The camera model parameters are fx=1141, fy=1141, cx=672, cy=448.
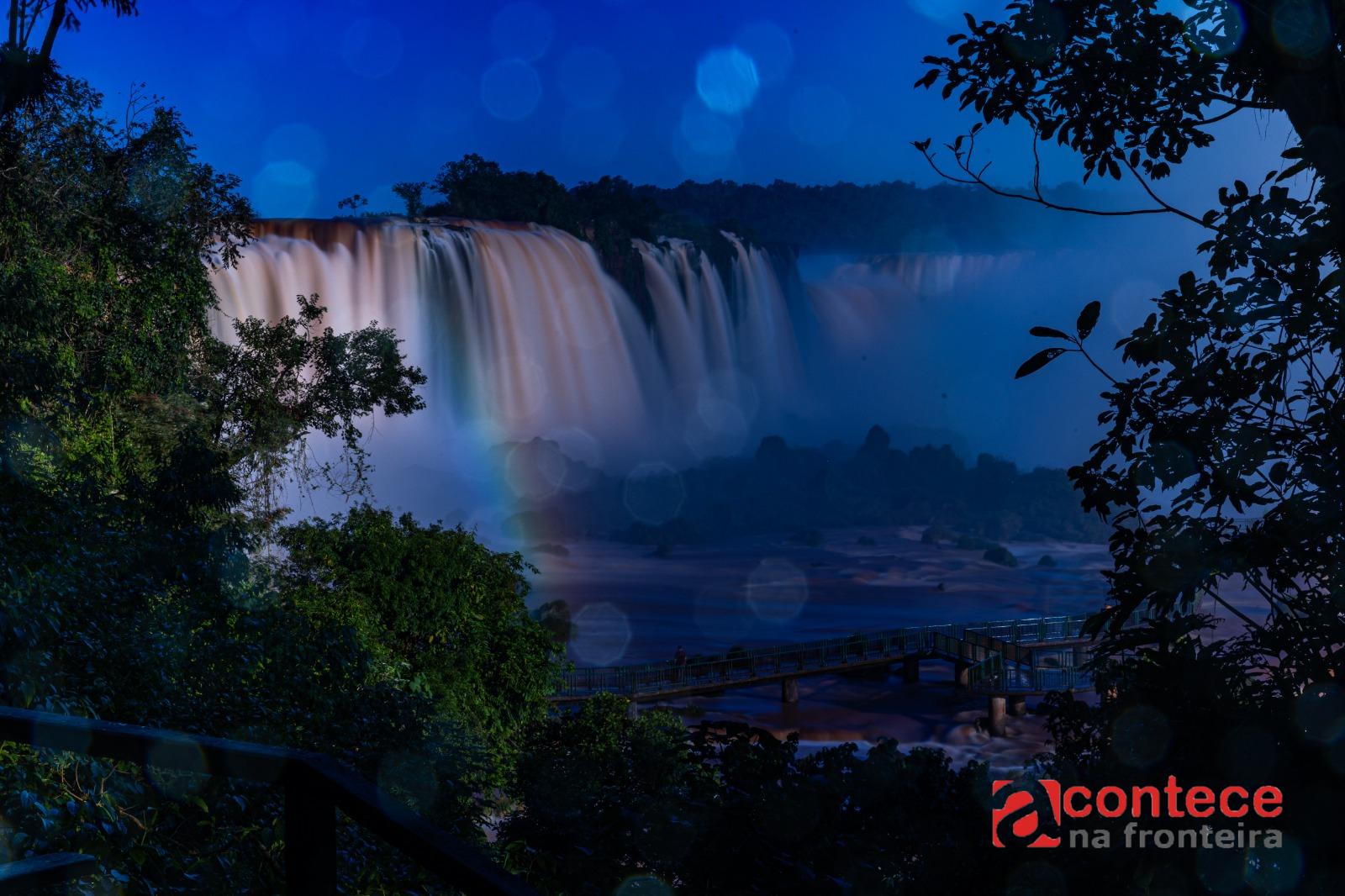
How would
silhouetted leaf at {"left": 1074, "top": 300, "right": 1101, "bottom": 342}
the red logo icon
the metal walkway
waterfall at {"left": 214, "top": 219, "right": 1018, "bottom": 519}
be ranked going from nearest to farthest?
1. silhouetted leaf at {"left": 1074, "top": 300, "right": 1101, "bottom": 342}
2. the red logo icon
3. the metal walkway
4. waterfall at {"left": 214, "top": 219, "right": 1018, "bottom": 519}

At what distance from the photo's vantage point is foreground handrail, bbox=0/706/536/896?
1.43 m

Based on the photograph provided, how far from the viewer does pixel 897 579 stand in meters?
69.5

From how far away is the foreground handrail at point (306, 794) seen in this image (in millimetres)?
1435

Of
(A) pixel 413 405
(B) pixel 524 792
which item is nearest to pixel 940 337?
(A) pixel 413 405

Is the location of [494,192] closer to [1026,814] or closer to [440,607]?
[440,607]

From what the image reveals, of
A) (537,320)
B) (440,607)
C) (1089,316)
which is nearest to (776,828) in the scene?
(1089,316)

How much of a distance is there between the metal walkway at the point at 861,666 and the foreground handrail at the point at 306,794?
2636 centimetres

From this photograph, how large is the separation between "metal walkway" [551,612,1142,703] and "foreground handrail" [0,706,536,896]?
26.4 m

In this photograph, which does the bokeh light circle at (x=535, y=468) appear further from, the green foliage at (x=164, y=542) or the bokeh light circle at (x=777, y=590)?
the green foliage at (x=164, y=542)

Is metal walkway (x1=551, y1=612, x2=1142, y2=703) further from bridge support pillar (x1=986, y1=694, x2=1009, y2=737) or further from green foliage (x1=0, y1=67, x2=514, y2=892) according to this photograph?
green foliage (x1=0, y1=67, x2=514, y2=892)

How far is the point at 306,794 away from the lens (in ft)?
5.65

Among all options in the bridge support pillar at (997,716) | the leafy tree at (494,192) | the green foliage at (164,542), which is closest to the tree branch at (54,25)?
the green foliage at (164,542)

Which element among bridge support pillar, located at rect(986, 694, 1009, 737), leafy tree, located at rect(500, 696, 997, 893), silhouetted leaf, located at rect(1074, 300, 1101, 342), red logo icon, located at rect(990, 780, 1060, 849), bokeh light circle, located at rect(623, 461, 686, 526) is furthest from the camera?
bokeh light circle, located at rect(623, 461, 686, 526)

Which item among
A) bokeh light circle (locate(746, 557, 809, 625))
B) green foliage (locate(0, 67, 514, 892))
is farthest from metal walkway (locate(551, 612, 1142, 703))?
bokeh light circle (locate(746, 557, 809, 625))
